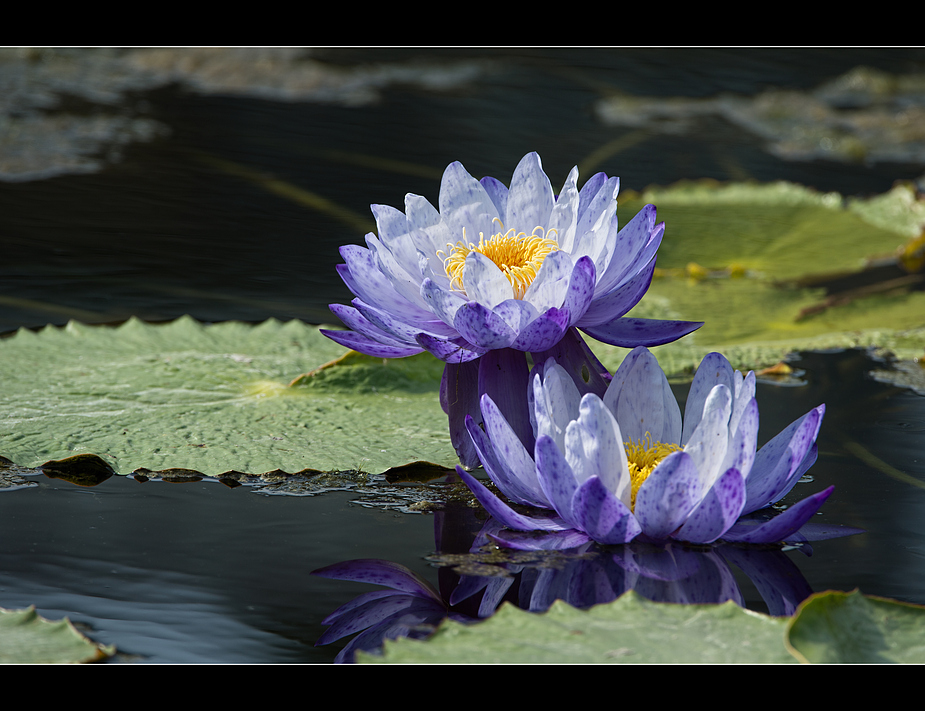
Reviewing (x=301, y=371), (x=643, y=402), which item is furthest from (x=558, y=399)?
(x=301, y=371)

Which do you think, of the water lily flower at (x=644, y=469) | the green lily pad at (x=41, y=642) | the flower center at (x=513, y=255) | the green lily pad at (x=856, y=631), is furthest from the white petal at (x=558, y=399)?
the green lily pad at (x=41, y=642)

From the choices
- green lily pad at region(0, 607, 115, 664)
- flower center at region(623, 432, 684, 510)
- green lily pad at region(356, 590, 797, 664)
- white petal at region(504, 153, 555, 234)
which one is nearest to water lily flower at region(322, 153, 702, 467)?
white petal at region(504, 153, 555, 234)

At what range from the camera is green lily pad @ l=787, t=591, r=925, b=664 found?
84 cm

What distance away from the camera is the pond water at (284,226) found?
1.05m

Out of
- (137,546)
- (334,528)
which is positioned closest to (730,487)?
(334,528)

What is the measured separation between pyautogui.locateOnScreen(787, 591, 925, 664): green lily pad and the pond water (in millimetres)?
134

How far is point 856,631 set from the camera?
879mm

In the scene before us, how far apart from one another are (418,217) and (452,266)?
0.10 m

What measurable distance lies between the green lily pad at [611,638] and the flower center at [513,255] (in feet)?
1.52

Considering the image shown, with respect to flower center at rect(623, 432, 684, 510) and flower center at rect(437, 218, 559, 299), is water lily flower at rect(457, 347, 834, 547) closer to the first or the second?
flower center at rect(623, 432, 684, 510)

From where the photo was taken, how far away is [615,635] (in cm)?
87

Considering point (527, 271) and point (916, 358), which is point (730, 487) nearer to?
point (527, 271)
